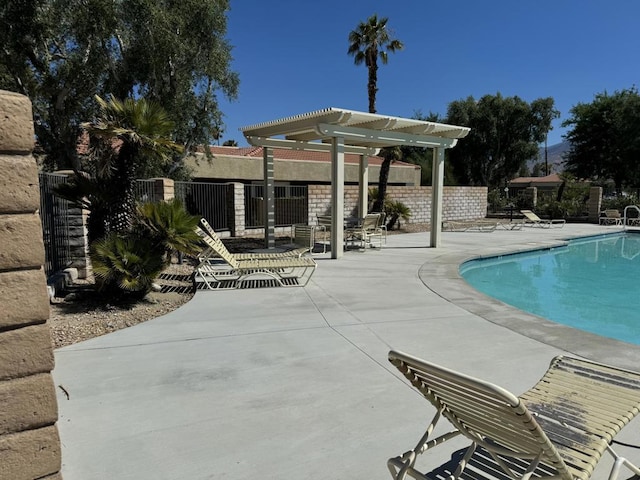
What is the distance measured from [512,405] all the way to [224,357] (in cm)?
327

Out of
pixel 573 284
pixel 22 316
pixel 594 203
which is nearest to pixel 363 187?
pixel 573 284

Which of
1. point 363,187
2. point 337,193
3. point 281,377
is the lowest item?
point 281,377

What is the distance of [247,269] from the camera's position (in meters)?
7.73

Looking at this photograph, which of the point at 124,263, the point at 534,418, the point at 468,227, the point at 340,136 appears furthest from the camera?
the point at 468,227

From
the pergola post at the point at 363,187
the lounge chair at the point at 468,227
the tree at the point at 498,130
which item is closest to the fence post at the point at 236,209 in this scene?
the pergola post at the point at 363,187

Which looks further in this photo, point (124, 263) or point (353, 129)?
point (353, 129)

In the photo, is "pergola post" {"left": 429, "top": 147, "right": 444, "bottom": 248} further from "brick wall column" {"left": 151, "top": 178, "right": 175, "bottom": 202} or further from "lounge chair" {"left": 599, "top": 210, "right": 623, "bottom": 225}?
"lounge chair" {"left": 599, "top": 210, "right": 623, "bottom": 225}

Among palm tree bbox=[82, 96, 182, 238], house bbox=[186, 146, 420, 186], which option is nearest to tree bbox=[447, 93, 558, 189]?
house bbox=[186, 146, 420, 186]

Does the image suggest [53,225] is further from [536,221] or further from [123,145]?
[536,221]

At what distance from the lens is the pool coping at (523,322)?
14.8 feet

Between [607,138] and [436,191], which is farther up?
[607,138]

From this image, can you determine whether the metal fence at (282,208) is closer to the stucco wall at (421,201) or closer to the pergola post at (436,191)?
the stucco wall at (421,201)

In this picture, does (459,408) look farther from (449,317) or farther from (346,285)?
(346,285)

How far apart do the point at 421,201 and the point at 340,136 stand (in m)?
12.8
